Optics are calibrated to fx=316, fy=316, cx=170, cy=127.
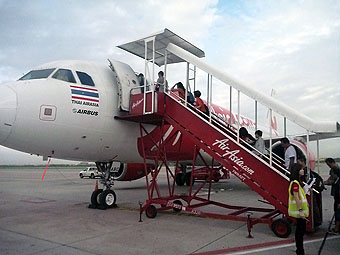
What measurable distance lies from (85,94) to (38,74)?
1344 millimetres

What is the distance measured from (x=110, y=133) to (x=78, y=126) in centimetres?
101

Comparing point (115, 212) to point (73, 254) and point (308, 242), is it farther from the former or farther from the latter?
point (308, 242)

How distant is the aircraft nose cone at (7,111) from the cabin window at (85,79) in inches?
71.6

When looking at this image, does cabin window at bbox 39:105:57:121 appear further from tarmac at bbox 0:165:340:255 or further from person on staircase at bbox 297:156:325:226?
person on staircase at bbox 297:156:325:226

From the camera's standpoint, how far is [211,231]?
6.86m

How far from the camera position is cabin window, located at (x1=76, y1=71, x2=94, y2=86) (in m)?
8.42

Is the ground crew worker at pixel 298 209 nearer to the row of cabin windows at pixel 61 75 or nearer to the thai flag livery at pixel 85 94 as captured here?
the thai flag livery at pixel 85 94

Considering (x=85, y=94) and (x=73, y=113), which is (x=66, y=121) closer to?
(x=73, y=113)

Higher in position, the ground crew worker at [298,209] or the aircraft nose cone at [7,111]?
the aircraft nose cone at [7,111]

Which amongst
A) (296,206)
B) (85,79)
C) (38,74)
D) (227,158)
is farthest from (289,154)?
(38,74)

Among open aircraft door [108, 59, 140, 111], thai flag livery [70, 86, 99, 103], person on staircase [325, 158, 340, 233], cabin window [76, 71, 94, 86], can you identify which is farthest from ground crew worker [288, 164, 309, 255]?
cabin window [76, 71, 94, 86]

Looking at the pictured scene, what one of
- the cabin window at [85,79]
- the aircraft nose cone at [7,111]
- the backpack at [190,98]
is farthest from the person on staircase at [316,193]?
the aircraft nose cone at [7,111]

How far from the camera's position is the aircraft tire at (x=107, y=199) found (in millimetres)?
9789

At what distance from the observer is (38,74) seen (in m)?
8.26
